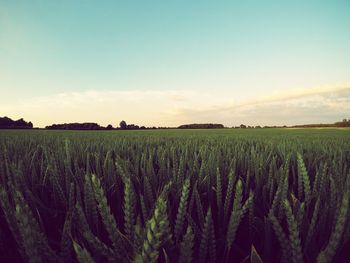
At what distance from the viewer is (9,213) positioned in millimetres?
527

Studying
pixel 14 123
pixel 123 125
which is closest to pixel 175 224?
pixel 14 123

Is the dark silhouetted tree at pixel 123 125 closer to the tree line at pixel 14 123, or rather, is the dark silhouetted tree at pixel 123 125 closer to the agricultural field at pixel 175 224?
the tree line at pixel 14 123

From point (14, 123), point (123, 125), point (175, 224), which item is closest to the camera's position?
point (175, 224)

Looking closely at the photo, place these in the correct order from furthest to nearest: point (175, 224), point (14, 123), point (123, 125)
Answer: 1. point (123, 125)
2. point (14, 123)
3. point (175, 224)

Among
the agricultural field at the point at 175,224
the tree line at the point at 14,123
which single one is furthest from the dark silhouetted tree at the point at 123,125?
the agricultural field at the point at 175,224

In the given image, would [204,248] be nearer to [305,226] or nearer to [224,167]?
[305,226]

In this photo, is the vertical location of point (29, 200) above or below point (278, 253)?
above

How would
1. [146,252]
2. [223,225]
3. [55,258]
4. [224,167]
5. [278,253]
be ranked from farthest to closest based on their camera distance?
[224,167]
[223,225]
[278,253]
[55,258]
[146,252]

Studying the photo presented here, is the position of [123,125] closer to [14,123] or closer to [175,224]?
[14,123]

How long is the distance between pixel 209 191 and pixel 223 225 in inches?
9.2

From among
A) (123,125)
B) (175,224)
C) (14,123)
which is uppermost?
(14,123)

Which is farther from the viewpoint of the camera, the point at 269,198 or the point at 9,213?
the point at 269,198

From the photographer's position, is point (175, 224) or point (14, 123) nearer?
point (175, 224)

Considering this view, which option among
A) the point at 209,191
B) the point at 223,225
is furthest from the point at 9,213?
the point at 209,191
